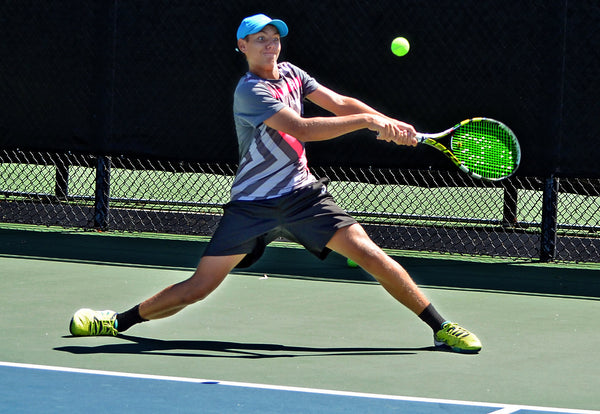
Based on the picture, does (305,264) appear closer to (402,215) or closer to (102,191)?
(402,215)

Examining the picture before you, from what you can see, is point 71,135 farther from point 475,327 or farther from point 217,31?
point 475,327

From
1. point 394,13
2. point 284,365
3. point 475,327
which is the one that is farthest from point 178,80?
point 284,365

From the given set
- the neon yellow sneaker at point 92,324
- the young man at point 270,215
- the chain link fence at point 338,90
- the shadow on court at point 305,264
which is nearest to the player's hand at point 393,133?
the young man at point 270,215

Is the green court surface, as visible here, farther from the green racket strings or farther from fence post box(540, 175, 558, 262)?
the green racket strings

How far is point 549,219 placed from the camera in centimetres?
814

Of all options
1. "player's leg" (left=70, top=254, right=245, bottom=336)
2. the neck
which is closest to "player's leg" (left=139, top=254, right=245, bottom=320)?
"player's leg" (left=70, top=254, right=245, bottom=336)

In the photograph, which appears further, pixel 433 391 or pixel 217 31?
pixel 217 31

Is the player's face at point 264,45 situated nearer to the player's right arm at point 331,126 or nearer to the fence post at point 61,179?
the player's right arm at point 331,126

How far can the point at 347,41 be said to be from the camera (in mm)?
8406

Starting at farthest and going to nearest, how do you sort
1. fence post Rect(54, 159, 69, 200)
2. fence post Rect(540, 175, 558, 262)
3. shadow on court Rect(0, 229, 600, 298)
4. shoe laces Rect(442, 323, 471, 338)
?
1. fence post Rect(54, 159, 69, 200)
2. fence post Rect(540, 175, 558, 262)
3. shadow on court Rect(0, 229, 600, 298)
4. shoe laces Rect(442, 323, 471, 338)

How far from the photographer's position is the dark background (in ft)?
26.1

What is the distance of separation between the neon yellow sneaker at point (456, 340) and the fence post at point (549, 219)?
298cm

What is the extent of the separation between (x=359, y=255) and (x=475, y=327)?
95 cm

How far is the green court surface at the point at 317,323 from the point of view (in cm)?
474
